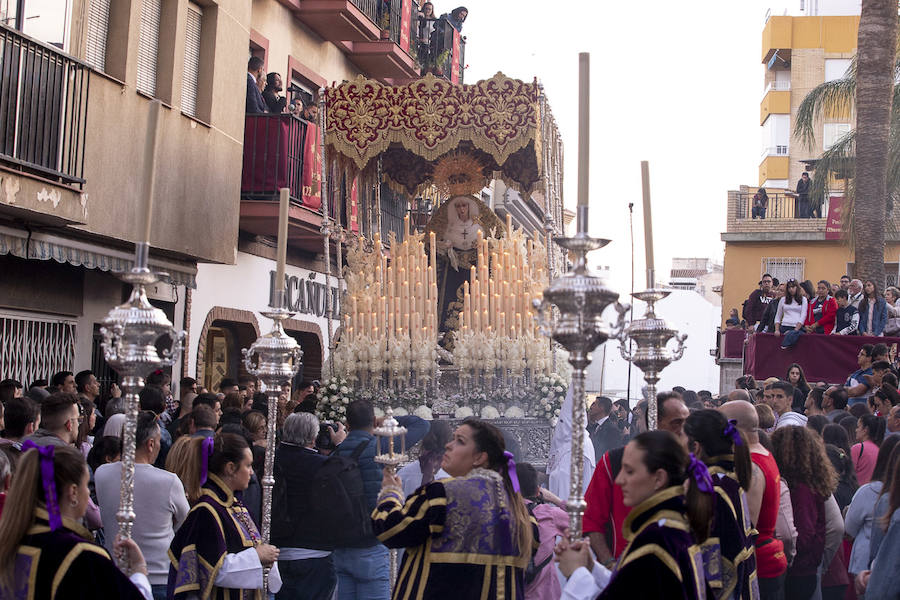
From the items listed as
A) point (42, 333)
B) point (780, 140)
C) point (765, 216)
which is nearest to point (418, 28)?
point (42, 333)

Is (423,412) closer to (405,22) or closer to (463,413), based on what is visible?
(463,413)

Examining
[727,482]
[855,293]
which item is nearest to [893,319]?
[855,293]

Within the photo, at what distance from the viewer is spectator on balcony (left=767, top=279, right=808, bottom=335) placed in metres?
15.5

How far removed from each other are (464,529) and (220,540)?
3.81ft

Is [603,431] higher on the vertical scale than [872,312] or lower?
lower

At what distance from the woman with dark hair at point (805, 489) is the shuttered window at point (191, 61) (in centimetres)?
924

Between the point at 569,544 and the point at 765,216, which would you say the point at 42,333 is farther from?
the point at 765,216

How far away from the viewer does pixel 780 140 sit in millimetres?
43344

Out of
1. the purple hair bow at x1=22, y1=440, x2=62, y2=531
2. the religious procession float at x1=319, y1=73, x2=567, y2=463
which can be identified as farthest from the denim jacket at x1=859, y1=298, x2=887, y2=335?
the purple hair bow at x1=22, y1=440, x2=62, y2=531

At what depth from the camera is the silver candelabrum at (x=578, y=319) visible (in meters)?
3.76

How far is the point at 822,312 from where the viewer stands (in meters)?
15.2

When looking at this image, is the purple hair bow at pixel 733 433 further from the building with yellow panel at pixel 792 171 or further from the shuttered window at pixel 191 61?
the building with yellow panel at pixel 792 171

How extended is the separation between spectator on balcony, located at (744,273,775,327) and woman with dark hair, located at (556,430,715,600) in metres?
15.7

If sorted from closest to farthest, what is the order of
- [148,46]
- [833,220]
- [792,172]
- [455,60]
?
[148,46]
[455,60]
[833,220]
[792,172]
